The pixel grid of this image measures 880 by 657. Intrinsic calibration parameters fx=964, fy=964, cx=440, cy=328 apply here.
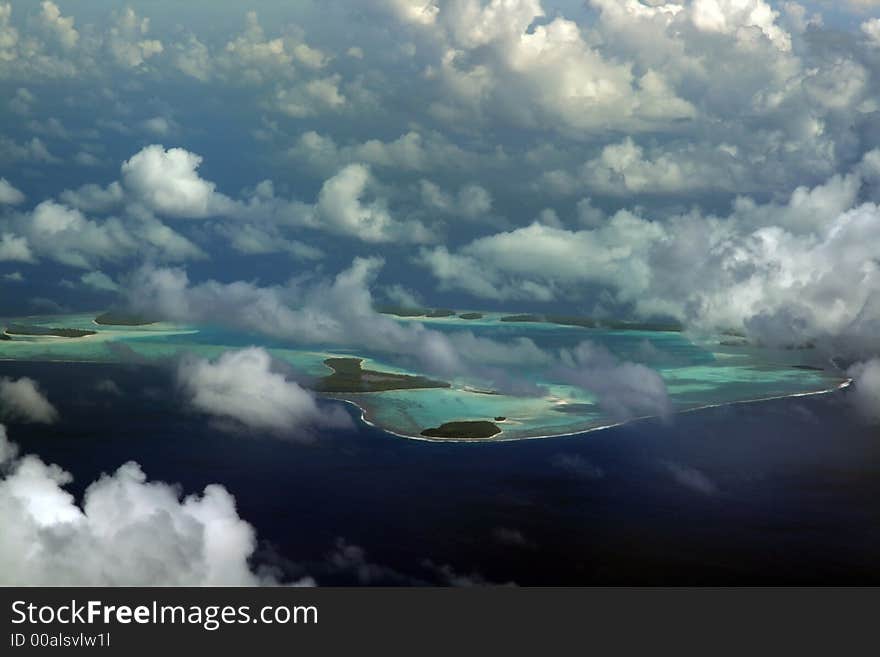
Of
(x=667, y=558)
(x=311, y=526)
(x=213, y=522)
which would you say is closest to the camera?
(x=213, y=522)

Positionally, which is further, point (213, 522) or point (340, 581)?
point (340, 581)

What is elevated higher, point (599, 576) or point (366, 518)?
point (366, 518)

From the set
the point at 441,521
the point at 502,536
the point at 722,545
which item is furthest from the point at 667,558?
the point at 441,521

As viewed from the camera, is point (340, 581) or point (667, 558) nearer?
point (340, 581)

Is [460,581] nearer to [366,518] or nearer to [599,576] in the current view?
[599,576]

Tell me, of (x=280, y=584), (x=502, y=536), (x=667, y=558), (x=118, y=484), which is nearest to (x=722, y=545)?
(x=667, y=558)

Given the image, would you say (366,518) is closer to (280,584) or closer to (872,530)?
(280,584)

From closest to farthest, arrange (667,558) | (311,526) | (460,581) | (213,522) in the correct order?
1. (213,522)
2. (460,581)
3. (667,558)
4. (311,526)

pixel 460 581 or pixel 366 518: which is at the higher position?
pixel 366 518

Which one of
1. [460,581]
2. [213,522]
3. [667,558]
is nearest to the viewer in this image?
[213,522]
